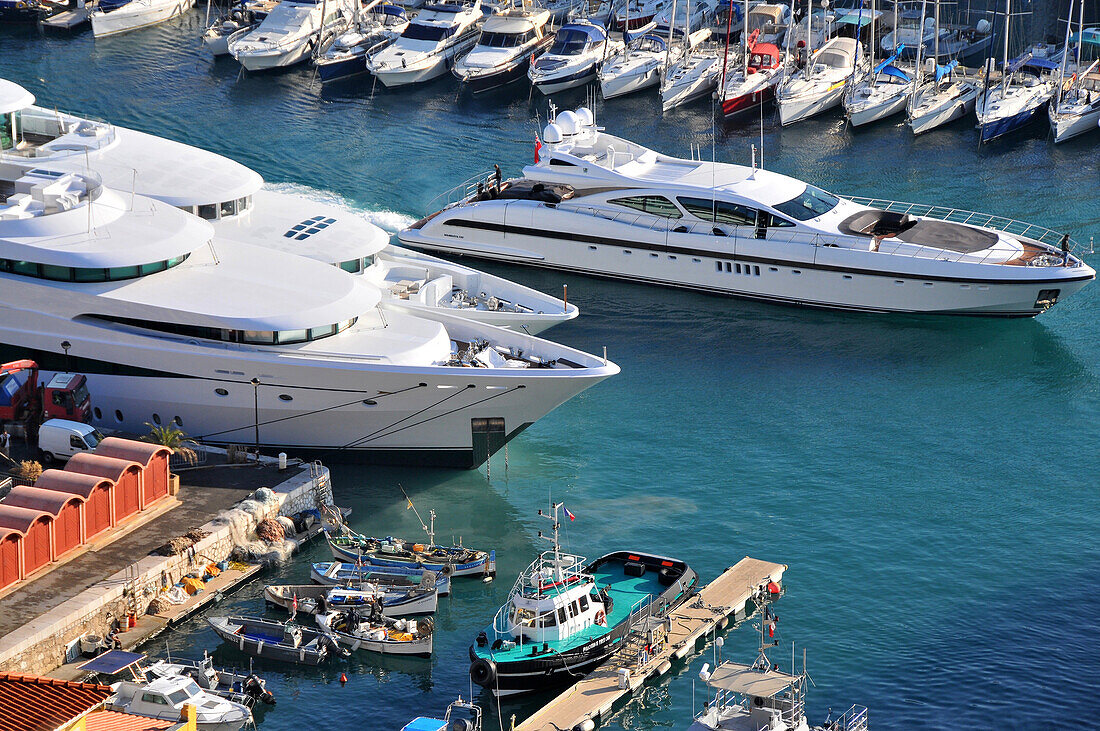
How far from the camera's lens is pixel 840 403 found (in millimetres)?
47906

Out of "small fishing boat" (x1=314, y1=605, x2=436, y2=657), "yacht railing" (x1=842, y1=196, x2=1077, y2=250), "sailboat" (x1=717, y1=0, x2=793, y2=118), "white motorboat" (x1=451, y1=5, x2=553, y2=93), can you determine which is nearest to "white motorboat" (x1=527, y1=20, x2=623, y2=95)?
"white motorboat" (x1=451, y1=5, x2=553, y2=93)

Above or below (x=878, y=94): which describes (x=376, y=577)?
below

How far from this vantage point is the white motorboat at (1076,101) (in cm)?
6975

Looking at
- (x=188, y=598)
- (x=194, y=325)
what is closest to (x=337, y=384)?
(x=194, y=325)

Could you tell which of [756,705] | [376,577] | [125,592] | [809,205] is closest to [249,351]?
[376,577]

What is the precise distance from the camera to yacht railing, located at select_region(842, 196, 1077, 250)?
194 feet

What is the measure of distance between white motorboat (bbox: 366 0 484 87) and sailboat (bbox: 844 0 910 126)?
20.3 m

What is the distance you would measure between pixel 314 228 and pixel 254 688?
19.4m

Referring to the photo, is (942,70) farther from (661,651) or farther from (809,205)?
(661,651)

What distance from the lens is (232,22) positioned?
82.6 meters

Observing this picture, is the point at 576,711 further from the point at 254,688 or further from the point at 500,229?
the point at 500,229

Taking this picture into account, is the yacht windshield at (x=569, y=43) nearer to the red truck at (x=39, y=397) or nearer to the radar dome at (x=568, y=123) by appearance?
the radar dome at (x=568, y=123)

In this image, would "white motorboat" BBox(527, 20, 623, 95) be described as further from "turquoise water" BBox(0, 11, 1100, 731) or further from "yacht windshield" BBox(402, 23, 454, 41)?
"turquoise water" BBox(0, 11, 1100, 731)

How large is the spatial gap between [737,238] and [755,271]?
1.34 m
